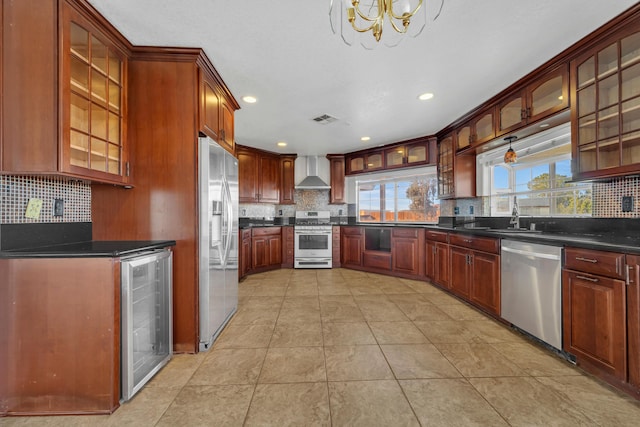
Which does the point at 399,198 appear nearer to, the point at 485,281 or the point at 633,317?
the point at 485,281

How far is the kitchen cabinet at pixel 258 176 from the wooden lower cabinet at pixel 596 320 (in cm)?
438

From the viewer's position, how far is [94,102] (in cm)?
161

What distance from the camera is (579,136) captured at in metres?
2.02

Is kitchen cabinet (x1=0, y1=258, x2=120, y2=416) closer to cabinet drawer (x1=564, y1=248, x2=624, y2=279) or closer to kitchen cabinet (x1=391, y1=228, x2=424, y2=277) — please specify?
cabinet drawer (x1=564, y1=248, x2=624, y2=279)

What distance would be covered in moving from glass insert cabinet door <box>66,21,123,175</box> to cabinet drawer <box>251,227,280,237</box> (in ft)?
9.26

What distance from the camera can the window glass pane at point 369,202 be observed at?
529cm

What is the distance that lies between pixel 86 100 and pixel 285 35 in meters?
1.34

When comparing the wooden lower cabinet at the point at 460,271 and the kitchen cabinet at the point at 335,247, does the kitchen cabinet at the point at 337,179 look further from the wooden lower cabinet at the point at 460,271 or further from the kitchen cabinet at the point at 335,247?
the wooden lower cabinet at the point at 460,271

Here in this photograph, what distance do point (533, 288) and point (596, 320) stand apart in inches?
18.1

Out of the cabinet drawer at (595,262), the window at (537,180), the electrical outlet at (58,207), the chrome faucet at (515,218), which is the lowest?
the cabinet drawer at (595,262)

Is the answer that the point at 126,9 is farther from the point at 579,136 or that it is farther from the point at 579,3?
the point at 579,136

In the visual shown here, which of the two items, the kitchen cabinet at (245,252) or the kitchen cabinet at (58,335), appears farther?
the kitchen cabinet at (245,252)

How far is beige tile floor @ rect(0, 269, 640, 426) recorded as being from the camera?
4.37ft

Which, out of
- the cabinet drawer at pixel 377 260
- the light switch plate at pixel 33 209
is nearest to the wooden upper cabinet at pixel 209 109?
the light switch plate at pixel 33 209
